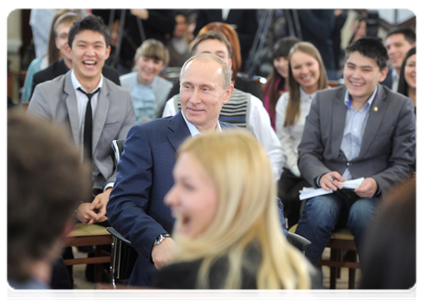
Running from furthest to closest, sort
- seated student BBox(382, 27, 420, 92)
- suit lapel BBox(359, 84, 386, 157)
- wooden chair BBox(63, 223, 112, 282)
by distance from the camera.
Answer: seated student BBox(382, 27, 420, 92)
suit lapel BBox(359, 84, 386, 157)
wooden chair BBox(63, 223, 112, 282)

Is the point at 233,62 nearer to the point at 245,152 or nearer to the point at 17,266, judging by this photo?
the point at 245,152

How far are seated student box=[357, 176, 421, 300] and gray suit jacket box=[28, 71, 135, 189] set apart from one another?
177 centimetres

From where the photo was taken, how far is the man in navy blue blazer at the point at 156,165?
5.78 ft

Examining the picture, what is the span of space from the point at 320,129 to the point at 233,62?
0.88 metres

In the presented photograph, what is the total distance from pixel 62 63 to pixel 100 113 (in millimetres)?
749

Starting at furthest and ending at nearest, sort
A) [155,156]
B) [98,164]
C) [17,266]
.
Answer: [98,164] → [155,156] → [17,266]

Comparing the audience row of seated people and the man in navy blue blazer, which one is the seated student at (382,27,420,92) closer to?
the audience row of seated people

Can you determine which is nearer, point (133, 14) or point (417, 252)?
point (417, 252)

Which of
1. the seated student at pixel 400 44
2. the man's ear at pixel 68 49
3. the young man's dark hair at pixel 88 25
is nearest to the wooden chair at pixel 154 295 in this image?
the young man's dark hair at pixel 88 25

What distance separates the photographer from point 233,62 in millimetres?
3365

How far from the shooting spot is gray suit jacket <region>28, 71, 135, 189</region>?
2604 mm

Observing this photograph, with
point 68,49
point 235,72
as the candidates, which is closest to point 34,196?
point 68,49

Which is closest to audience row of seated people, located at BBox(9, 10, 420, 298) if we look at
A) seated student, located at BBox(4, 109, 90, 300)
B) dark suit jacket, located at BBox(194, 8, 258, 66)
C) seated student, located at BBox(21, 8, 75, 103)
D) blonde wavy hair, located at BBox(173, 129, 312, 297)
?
blonde wavy hair, located at BBox(173, 129, 312, 297)

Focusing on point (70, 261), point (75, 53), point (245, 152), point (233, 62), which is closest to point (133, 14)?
point (233, 62)
